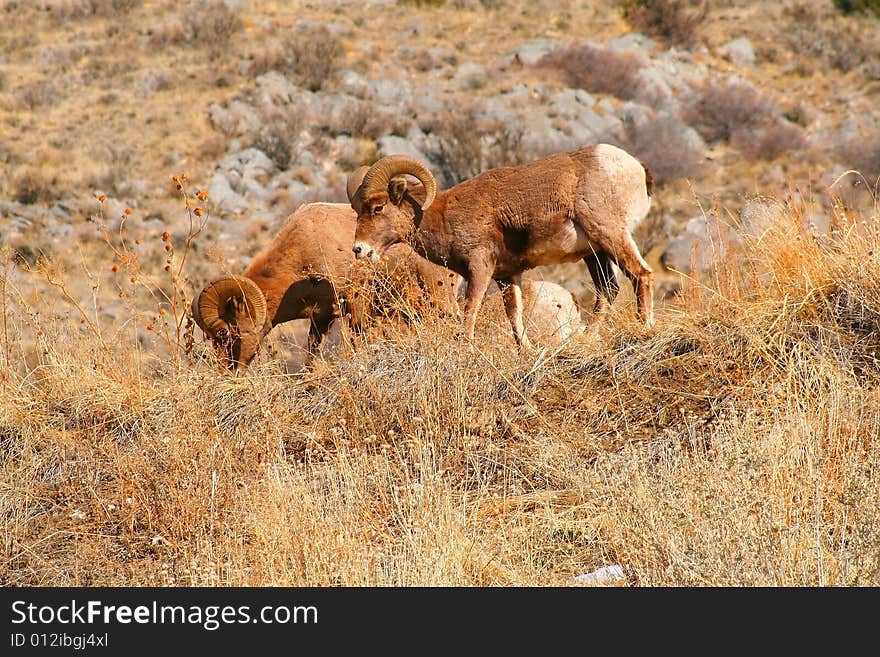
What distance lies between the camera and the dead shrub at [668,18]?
38.7 metres

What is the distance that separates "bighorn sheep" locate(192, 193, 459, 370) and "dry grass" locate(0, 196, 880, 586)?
1.92m

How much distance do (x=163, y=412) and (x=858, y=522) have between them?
181 inches

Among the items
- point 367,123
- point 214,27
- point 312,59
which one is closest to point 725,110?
point 367,123

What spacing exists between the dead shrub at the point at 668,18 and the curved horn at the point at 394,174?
3156 cm

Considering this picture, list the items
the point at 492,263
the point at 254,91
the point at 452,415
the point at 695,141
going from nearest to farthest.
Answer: the point at 452,415, the point at 492,263, the point at 695,141, the point at 254,91

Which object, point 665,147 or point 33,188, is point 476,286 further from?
point 665,147

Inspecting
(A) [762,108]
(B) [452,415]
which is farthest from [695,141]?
(B) [452,415]

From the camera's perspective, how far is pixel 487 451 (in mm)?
6586

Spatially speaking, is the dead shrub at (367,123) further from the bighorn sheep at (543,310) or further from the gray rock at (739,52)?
the bighorn sheep at (543,310)

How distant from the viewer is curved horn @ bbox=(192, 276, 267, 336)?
10.2m

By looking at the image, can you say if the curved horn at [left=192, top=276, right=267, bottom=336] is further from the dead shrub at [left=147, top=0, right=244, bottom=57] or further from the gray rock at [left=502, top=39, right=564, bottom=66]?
the dead shrub at [left=147, top=0, right=244, bottom=57]

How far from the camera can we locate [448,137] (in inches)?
1164

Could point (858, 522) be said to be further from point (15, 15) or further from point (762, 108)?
point (15, 15)

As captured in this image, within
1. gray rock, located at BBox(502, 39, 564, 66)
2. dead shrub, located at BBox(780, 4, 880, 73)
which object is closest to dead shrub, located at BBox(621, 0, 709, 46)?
dead shrub, located at BBox(780, 4, 880, 73)
